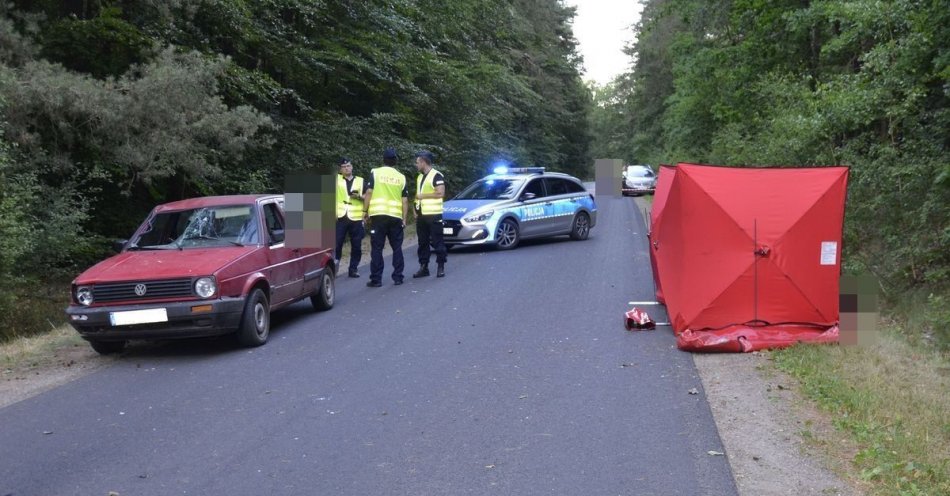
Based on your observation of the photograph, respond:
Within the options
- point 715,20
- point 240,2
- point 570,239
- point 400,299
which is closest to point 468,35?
point 715,20

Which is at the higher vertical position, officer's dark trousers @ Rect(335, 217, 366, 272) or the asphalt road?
officer's dark trousers @ Rect(335, 217, 366, 272)

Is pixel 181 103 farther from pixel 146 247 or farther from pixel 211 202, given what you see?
pixel 146 247

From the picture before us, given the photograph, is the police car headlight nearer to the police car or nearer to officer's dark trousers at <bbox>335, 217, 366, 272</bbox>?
the police car

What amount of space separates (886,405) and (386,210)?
27.0 feet

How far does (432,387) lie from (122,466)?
252cm

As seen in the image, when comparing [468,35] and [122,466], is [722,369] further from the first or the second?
[468,35]

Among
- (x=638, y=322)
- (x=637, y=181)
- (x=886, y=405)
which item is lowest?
(x=886, y=405)

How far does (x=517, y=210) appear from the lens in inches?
699

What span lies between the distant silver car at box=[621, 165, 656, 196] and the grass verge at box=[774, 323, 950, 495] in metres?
34.5

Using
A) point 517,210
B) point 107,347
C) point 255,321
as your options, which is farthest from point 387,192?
point 517,210

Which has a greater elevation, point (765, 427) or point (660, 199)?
point (660, 199)

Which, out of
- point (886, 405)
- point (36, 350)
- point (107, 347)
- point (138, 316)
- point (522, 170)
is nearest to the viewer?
point (886, 405)

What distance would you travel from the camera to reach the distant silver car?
4265 cm

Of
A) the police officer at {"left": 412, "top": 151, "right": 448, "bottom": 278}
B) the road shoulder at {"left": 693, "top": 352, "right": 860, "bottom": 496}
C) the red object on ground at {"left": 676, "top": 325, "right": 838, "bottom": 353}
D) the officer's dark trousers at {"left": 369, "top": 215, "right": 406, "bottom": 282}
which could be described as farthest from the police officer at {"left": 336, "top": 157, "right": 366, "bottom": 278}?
the road shoulder at {"left": 693, "top": 352, "right": 860, "bottom": 496}
